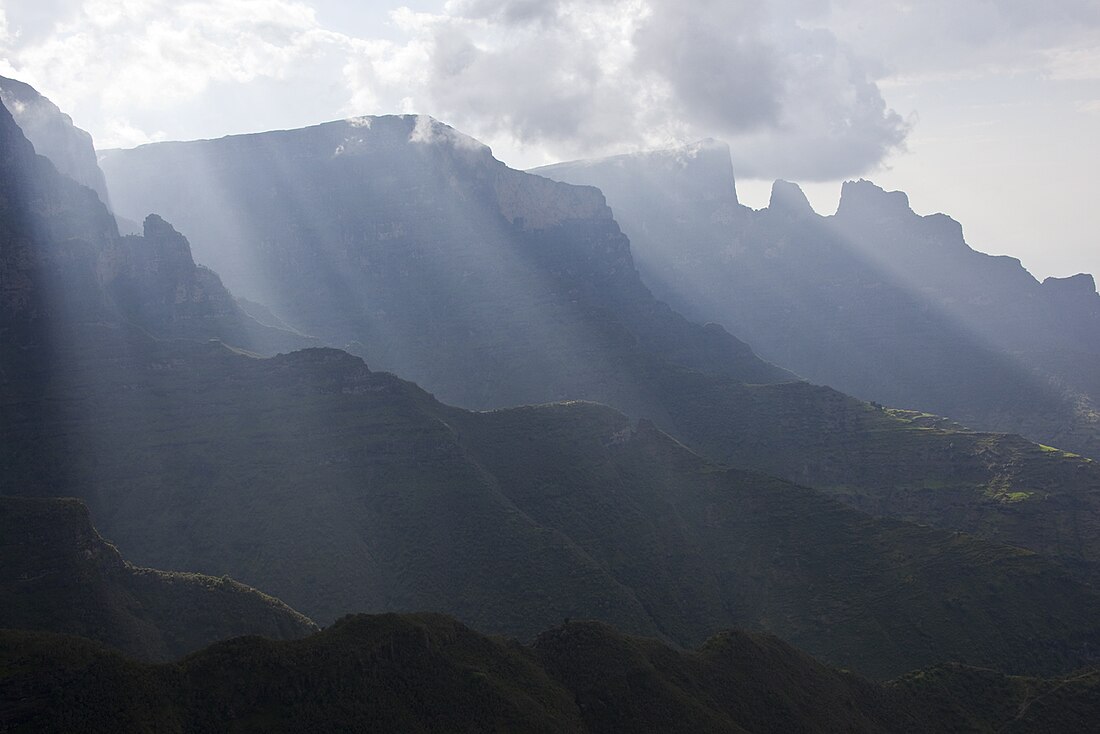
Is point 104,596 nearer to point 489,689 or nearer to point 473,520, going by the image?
point 489,689

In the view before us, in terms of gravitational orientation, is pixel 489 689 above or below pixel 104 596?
above

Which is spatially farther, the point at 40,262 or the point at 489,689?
the point at 40,262

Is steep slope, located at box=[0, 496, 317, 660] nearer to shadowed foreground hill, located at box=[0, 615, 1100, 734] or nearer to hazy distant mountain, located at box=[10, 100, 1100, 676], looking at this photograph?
hazy distant mountain, located at box=[10, 100, 1100, 676]

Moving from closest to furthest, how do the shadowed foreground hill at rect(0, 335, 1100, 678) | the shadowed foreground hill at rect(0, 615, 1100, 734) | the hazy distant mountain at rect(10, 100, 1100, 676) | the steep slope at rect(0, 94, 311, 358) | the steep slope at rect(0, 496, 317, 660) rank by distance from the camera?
the shadowed foreground hill at rect(0, 615, 1100, 734), the steep slope at rect(0, 496, 317, 660), the shadowed foreground hill at rect(0, 335, 1100, 678), the hazy distant mountain at rect(10, 100, 1100, 676), the steep slope at rect(0, 94, 311, 358)

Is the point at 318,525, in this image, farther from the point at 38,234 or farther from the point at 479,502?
the point at 38,234

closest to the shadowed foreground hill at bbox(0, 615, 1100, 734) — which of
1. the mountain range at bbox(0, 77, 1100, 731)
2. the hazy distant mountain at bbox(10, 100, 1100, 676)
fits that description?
the mountain range at bbox(0, 77, 1100, 731)

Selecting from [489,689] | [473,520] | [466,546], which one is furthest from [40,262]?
[489,689]
